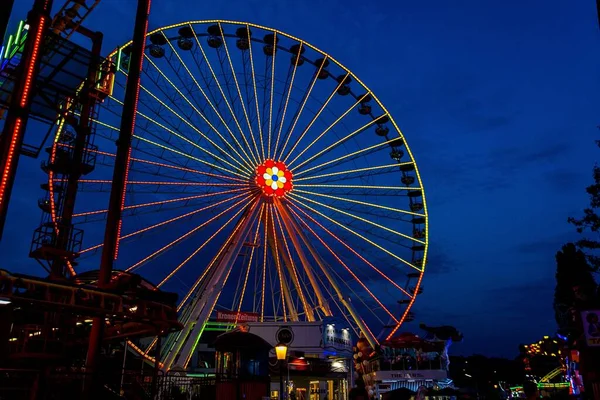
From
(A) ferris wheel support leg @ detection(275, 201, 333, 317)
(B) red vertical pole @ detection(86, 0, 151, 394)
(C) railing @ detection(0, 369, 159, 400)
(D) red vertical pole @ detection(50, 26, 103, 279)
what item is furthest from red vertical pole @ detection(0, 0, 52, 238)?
(A) ferris wheel support leg @ detection(275, 201, 333, 317)

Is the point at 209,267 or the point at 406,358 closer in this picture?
the point at 209,267

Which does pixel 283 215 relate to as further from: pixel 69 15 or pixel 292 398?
pixel 69 15

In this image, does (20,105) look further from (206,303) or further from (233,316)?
(233,316)

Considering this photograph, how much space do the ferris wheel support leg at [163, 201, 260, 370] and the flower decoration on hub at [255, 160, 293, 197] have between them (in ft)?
4.89

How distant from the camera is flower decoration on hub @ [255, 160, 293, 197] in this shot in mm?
25266

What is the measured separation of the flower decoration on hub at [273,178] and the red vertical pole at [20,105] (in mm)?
13518

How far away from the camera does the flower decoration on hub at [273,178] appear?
25266mm

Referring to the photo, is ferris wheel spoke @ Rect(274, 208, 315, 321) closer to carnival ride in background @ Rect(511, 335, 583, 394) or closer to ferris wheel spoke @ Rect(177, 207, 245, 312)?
ferris wheel spoke @ Rect(177, 207, 245, 312)

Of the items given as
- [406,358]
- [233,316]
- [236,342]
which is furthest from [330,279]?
[236,342]

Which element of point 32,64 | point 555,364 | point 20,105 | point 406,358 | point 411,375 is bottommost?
point 411,375

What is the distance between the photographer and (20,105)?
39.5 ft

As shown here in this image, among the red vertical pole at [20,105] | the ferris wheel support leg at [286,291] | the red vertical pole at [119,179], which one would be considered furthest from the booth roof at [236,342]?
the ferris wheel support leg at [286,291]

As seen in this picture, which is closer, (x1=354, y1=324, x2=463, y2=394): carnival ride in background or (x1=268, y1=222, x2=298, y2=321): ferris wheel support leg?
(x1=268, y1=222, x2=298, y2=321): ferris wheel support leg

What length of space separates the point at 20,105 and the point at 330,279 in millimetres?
18354
